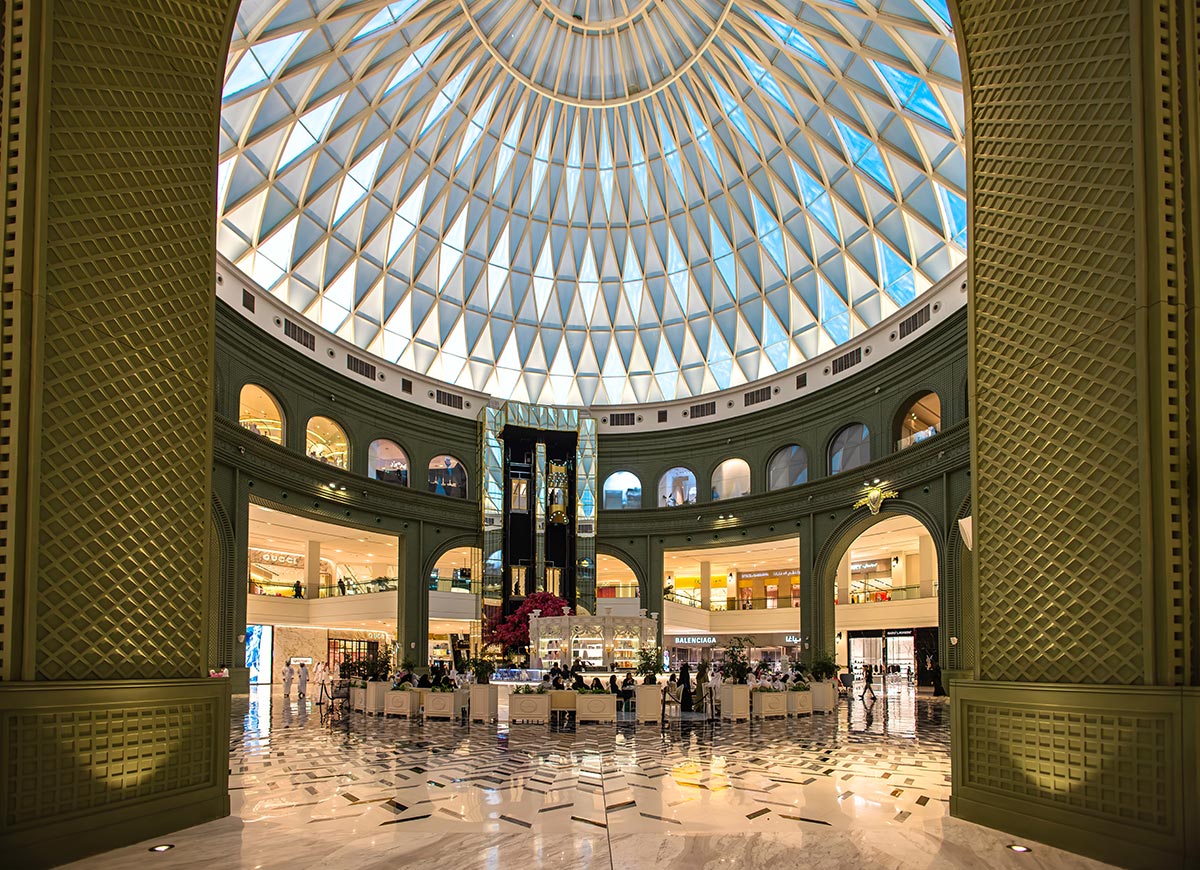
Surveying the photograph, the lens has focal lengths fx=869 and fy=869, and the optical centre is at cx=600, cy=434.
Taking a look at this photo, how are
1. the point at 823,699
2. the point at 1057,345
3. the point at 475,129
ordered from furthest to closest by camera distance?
the point at 475,129 → the point at 823,699 → the point at 1057,345

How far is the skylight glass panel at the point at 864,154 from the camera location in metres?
27.3

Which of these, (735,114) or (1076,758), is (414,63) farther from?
(1076,758)

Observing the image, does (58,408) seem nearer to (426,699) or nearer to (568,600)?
(426,699)

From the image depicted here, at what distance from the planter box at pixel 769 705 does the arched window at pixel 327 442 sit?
18.3m

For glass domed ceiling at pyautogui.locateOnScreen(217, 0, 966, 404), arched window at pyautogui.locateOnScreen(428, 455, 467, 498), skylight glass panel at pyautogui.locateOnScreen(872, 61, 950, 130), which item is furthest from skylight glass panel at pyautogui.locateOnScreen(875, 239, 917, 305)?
arched window at pyautogui.locateOnScreen(428, 455, 467, 498)

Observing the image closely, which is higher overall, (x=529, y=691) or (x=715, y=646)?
(x=529, y=691)

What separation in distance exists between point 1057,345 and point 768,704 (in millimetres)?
14934

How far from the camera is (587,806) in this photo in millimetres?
9469

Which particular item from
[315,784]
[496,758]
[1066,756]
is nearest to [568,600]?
[496,758]

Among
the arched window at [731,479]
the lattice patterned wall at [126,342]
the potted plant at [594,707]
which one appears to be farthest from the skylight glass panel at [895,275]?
the lattice patterned wall at [126,342]

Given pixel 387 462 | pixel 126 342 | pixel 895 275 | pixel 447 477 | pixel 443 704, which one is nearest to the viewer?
pixel 126 342

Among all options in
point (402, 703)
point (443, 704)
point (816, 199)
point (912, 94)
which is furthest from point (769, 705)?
point (816, 199)

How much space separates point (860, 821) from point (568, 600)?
98.3 ft

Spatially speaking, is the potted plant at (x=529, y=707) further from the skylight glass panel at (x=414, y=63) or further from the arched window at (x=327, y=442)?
the skylight glass panel at (x=414, y=63)
